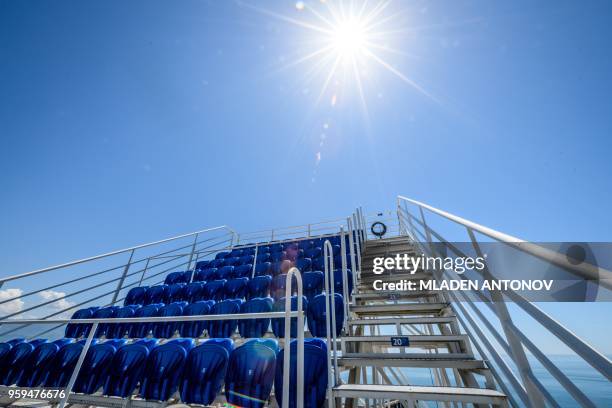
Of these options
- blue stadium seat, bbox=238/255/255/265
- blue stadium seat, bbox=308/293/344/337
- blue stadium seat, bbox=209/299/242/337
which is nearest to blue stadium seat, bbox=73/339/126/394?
blue stadium seat, bbox=209/299/242/337

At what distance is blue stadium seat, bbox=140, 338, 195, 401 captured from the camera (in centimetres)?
234

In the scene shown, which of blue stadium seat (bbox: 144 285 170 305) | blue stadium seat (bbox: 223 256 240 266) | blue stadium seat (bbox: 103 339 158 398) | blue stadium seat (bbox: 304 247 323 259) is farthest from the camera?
blue stadium seat (bbox: 223 256 240 266)

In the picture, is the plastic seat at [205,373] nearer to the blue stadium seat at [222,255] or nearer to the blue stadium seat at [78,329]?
the blue stadium seat at [78,329]

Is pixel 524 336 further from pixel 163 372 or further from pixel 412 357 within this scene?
pixel 163 372

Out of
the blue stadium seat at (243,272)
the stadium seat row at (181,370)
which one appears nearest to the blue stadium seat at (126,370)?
the stadium seat row at (181,370)

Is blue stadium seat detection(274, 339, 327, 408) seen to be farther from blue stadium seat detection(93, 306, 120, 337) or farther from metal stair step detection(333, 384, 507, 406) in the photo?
blue stadium seat detection(93, 306, 120, 337)

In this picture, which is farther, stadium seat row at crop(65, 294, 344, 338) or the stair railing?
stadium seat row at crop(65, 294, 344, 338)

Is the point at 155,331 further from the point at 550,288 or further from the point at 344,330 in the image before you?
the point at 550,288

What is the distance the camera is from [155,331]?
3785mm

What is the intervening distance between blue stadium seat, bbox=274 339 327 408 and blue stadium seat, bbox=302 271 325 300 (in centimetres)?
190

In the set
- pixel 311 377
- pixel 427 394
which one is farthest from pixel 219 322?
pixel 427 394

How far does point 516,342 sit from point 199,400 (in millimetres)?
2357

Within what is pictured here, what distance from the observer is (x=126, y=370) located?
99.3 inches

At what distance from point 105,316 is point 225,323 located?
2568 mm
